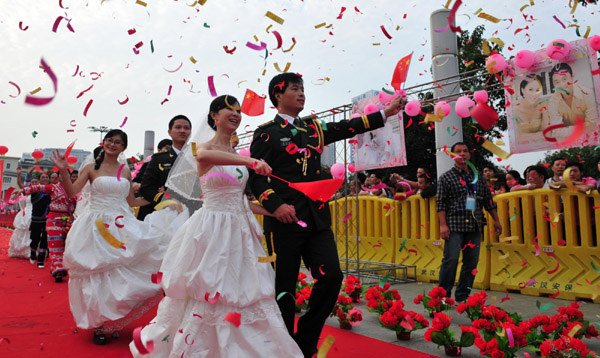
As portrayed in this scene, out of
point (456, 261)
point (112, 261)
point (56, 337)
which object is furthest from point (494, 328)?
point (56, 337)

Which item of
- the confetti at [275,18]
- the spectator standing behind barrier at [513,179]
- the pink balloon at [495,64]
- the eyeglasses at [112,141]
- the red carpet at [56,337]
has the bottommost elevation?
the red carpet at [56,337]

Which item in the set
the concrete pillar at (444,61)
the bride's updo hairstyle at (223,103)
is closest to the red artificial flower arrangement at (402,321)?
the bride's updo hairstyle at (223,103)

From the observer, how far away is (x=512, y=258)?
5738 millimetres

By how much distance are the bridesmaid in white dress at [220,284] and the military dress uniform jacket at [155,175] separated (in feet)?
5.12

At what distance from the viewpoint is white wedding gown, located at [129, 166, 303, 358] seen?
229 centimetres

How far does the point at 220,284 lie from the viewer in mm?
2338

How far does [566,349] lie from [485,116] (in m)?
1.90

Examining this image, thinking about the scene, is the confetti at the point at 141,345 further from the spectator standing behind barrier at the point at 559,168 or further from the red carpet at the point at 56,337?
the spectator standing behind barrier at the point at 559,168

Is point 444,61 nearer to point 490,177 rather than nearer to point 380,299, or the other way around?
point 490,177

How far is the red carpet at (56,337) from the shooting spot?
10.0ft

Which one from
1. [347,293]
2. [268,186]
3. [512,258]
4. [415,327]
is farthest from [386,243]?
[268,186]

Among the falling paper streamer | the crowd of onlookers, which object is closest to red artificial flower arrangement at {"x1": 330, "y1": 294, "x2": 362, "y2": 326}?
the falling paper streamer

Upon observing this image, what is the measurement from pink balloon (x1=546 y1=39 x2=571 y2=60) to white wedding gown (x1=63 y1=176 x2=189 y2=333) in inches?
151

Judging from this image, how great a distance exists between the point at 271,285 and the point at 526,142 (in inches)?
138
